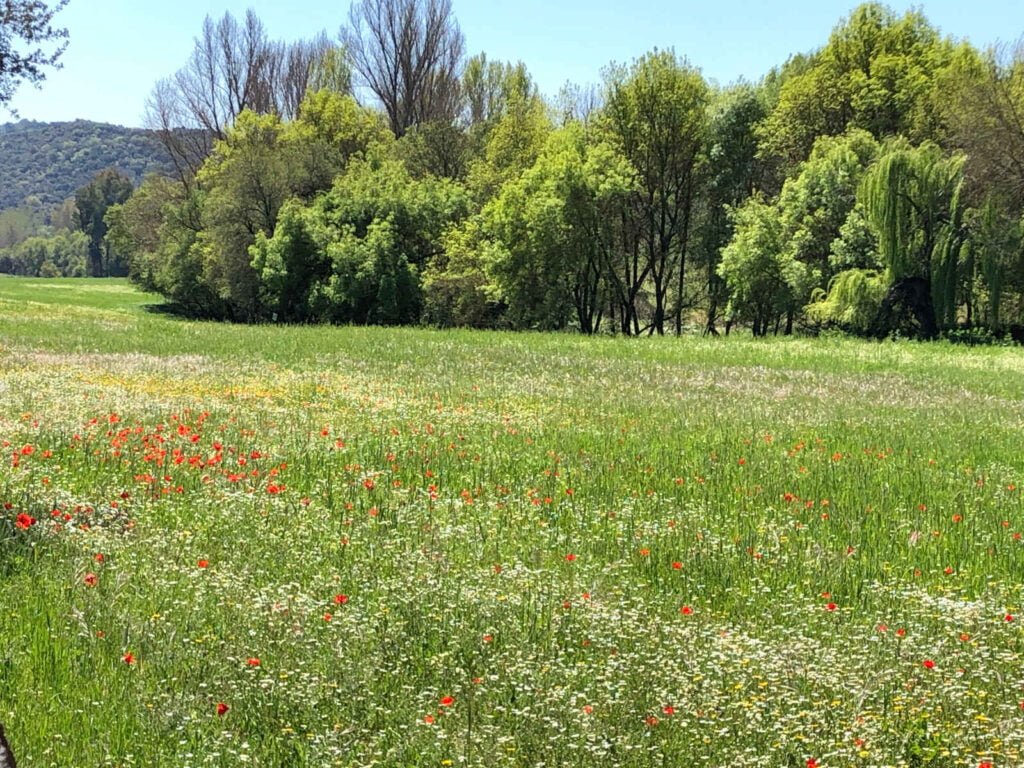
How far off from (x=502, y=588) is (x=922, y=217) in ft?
131

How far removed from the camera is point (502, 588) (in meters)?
6.89

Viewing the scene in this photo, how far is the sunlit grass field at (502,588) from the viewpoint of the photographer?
15.3 feet

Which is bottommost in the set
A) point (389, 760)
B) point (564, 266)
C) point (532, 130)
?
point (389, 760)

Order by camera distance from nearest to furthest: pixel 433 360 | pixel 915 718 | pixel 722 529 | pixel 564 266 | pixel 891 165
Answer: pixel 915 718
pixel 722 529
pixel 433 360
pixel 891 165
pixel 564 266

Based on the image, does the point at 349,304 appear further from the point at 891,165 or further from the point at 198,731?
the point at 198,731

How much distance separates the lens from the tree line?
129 ft

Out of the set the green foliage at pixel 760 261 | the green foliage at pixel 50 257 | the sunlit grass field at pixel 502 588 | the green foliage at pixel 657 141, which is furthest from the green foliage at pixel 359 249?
the green foliage at pixel 50 257

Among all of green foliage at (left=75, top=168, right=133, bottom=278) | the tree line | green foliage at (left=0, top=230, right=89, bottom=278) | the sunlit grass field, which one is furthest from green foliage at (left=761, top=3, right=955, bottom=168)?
green foliage at (left=0, top=230, right=89, bottom=278)

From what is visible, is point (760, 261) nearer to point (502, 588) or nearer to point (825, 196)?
point (825, 196)

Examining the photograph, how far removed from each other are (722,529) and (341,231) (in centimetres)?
4940

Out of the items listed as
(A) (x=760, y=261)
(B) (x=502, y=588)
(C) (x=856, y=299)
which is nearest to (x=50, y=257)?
(A) (x=760, y=261)

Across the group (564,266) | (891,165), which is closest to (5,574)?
(891,165)

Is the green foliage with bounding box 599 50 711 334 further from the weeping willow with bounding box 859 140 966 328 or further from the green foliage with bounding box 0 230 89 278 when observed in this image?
the green foliage with bounding box 0 230 89 278

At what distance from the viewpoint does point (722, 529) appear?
8891 millimetres
